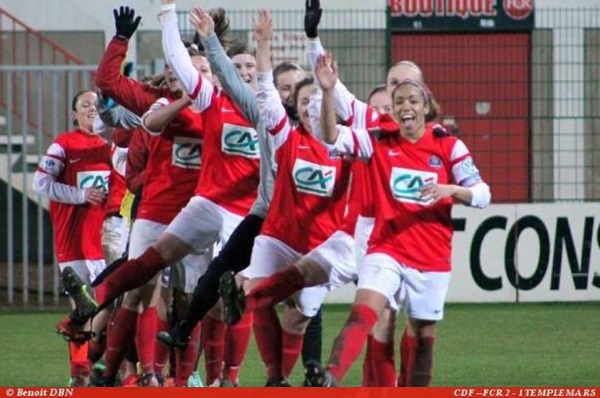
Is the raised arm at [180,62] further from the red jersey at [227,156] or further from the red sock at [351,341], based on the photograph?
the red sock at [351,341]

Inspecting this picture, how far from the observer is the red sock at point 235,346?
11.3 meters

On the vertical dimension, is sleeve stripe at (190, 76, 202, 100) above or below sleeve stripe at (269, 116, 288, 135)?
above

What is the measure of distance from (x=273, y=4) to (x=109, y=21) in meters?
2.02

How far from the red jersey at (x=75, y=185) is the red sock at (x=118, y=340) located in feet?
6.07

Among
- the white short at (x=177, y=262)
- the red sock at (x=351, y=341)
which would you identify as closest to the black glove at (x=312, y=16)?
the red sock at (x=351, y=341)

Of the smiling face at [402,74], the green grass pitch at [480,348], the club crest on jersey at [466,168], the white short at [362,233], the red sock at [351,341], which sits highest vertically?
the smiling face at [402,74]

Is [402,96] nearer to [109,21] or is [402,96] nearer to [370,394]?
[370,394]

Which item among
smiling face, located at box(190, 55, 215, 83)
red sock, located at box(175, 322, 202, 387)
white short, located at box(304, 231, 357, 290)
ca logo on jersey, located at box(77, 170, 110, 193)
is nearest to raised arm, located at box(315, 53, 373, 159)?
white short, located at box(304, 231, 357, 290)

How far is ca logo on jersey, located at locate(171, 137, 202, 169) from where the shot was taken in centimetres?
1120

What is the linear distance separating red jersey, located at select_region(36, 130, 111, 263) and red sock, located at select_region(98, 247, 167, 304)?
2.31m

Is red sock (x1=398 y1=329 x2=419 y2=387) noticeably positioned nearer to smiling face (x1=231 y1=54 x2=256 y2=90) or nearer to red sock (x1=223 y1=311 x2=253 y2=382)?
red sock (x1=223 y1=311 x2=253 y2=382)

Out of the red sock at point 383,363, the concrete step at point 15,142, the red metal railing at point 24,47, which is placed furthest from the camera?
the red metal railing at point 24,47

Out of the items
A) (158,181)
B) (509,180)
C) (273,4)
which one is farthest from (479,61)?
(158,181)

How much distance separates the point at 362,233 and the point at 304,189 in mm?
464
